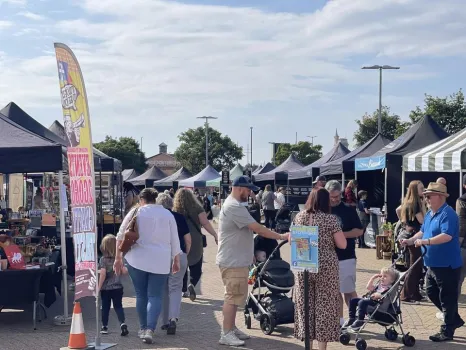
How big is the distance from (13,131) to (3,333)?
8.93 feet

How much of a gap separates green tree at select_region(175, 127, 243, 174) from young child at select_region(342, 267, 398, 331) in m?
71.9

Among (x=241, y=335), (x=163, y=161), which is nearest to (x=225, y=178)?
(x=241, y=335)

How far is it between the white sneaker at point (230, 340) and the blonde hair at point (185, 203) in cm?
228

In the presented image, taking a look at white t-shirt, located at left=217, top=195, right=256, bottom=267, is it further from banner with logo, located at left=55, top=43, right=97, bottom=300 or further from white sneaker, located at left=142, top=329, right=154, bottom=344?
banner with logo, located at left=55, top=43, right=97, bottom=300

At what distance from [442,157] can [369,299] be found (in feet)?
22.6

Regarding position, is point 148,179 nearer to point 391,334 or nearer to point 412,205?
point 412,205

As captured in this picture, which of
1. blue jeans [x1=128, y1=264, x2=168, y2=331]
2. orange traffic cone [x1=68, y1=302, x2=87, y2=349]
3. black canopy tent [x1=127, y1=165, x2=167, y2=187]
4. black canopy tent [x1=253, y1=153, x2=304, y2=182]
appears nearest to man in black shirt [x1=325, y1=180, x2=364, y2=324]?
blue jeans [x1=128, y1=264, x2=168, y2=331]

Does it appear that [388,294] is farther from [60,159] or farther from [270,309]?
[60,159]

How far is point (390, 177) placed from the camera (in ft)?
58.7

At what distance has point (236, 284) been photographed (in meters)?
7.29

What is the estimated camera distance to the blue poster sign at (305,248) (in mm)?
6004

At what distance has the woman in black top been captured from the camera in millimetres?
9891

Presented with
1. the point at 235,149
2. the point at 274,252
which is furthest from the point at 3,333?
the point at 235,149

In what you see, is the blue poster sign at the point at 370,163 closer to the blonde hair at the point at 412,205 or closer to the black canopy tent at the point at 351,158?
the black canopy tent at the point at 351,158
